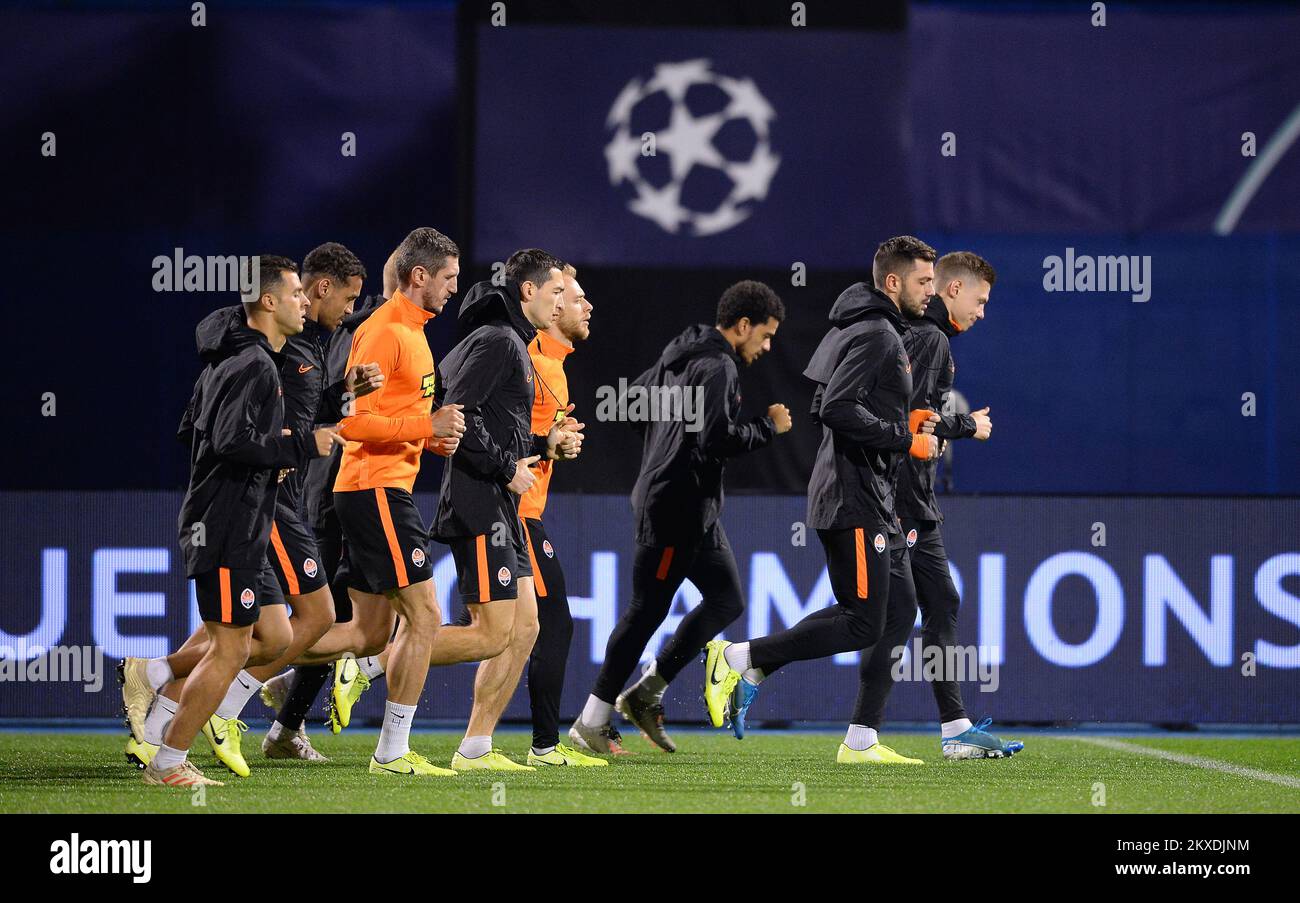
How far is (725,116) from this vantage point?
11.8m

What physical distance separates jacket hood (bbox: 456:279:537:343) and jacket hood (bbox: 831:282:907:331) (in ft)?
4.53

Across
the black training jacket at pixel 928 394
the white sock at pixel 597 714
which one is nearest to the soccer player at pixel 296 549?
the white sock at pixel 597 714

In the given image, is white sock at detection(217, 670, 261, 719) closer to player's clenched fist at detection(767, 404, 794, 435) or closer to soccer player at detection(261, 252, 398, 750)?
soccer player at detection(261, 252, 398, 750)

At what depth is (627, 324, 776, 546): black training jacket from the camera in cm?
834

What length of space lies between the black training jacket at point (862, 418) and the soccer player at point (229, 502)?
2.17 m

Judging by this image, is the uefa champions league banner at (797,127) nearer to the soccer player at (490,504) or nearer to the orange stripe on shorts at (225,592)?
the soccer player at (490,504)

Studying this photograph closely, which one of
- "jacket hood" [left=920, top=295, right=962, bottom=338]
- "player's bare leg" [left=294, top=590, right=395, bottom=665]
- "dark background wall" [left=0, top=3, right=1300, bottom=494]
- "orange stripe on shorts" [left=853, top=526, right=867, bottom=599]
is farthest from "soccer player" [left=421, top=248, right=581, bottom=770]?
"dark background wall" [left=0, top=3, right=1300, bottom=494]

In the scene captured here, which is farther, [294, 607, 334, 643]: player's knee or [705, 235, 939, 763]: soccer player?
[294, 607, 334, 643]: player's knee

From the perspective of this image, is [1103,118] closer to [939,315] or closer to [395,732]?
[939,315]

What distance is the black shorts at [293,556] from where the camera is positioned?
779cm

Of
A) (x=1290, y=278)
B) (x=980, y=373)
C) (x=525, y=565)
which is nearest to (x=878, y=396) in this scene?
(x=525, y=565)

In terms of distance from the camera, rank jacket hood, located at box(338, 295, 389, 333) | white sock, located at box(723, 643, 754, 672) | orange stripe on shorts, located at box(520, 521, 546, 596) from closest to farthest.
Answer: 1. orange stripe on shorts, located at box(520, 521, 546, 596)
2. white sock, located at box(723, 643, 754, 672)
3. jacket hood, located at box(338, 295, 389, 333)

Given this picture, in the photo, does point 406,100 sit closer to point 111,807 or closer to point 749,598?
point 749,598

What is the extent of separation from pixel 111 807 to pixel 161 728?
90 cm
